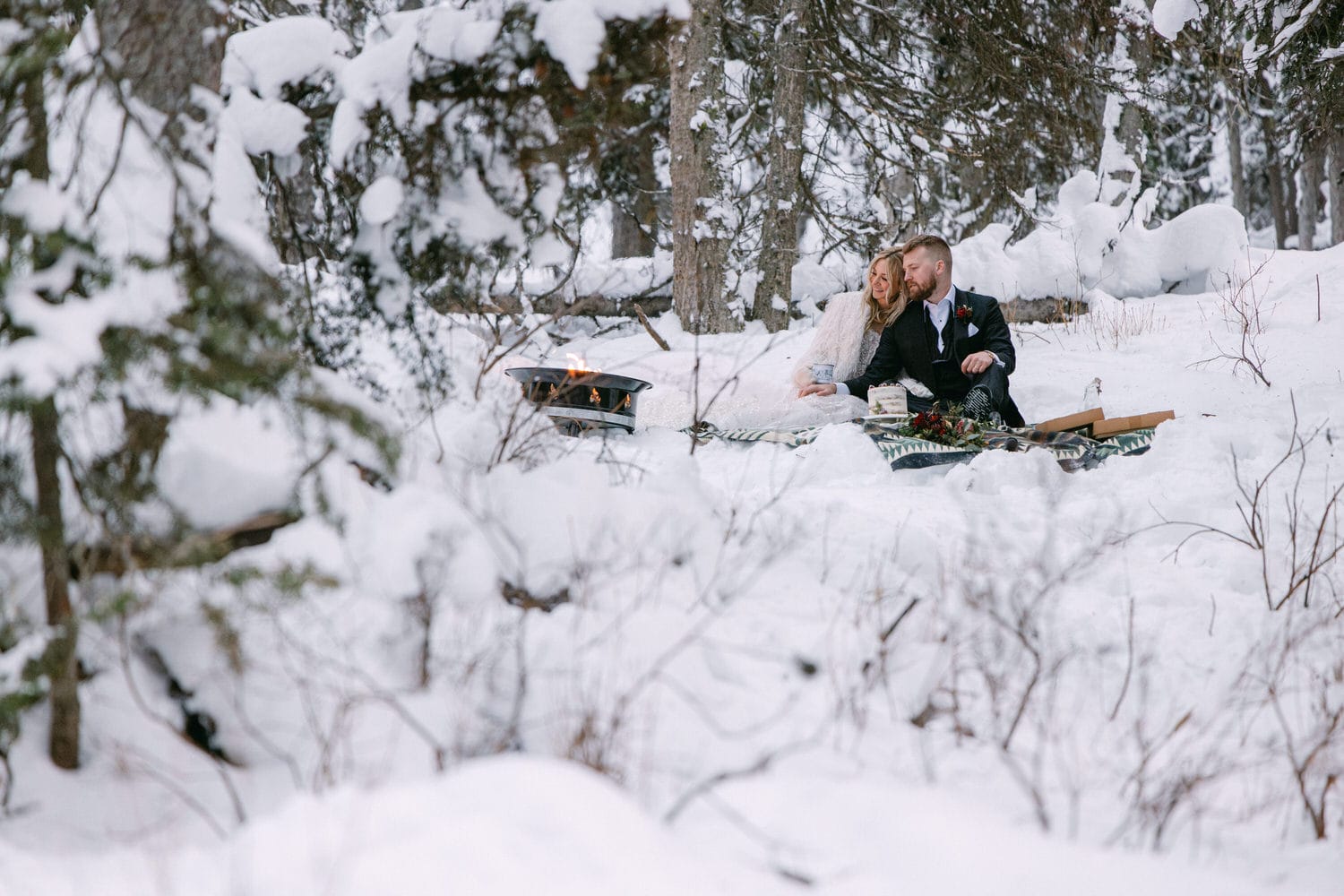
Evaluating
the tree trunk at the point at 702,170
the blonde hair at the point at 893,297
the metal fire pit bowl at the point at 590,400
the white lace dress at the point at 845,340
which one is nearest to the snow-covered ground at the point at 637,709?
the metal fire pit bowl at the point at 590,400

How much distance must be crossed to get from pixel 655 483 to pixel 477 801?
1.30 metres

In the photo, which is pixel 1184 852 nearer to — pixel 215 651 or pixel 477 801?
pixel 477 801

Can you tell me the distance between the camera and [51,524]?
5.67ft

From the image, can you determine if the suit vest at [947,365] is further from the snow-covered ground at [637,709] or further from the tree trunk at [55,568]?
the tree trunk at [55,568]

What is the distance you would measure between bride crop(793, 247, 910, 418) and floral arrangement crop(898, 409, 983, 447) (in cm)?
109

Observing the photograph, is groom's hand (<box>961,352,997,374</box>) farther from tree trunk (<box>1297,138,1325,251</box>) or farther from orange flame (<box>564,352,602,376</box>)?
tree trunk (<box>1297,138,1325,251</box>)

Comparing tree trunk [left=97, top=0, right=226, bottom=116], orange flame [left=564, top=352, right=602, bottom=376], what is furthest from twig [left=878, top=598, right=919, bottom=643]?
orange flame [left=564, top=352, right=602, bottom=376]

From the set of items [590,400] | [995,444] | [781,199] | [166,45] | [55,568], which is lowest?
[995,444]

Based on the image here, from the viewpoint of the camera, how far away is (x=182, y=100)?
2023 mm

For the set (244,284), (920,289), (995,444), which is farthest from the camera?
(920,289)

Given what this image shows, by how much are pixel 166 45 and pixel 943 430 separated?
3.75m

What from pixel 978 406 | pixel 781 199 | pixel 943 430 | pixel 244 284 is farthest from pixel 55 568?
pixel 781 199

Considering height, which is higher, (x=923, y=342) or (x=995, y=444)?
(x=923, y=342)

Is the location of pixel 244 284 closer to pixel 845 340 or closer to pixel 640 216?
pixel 845 340
